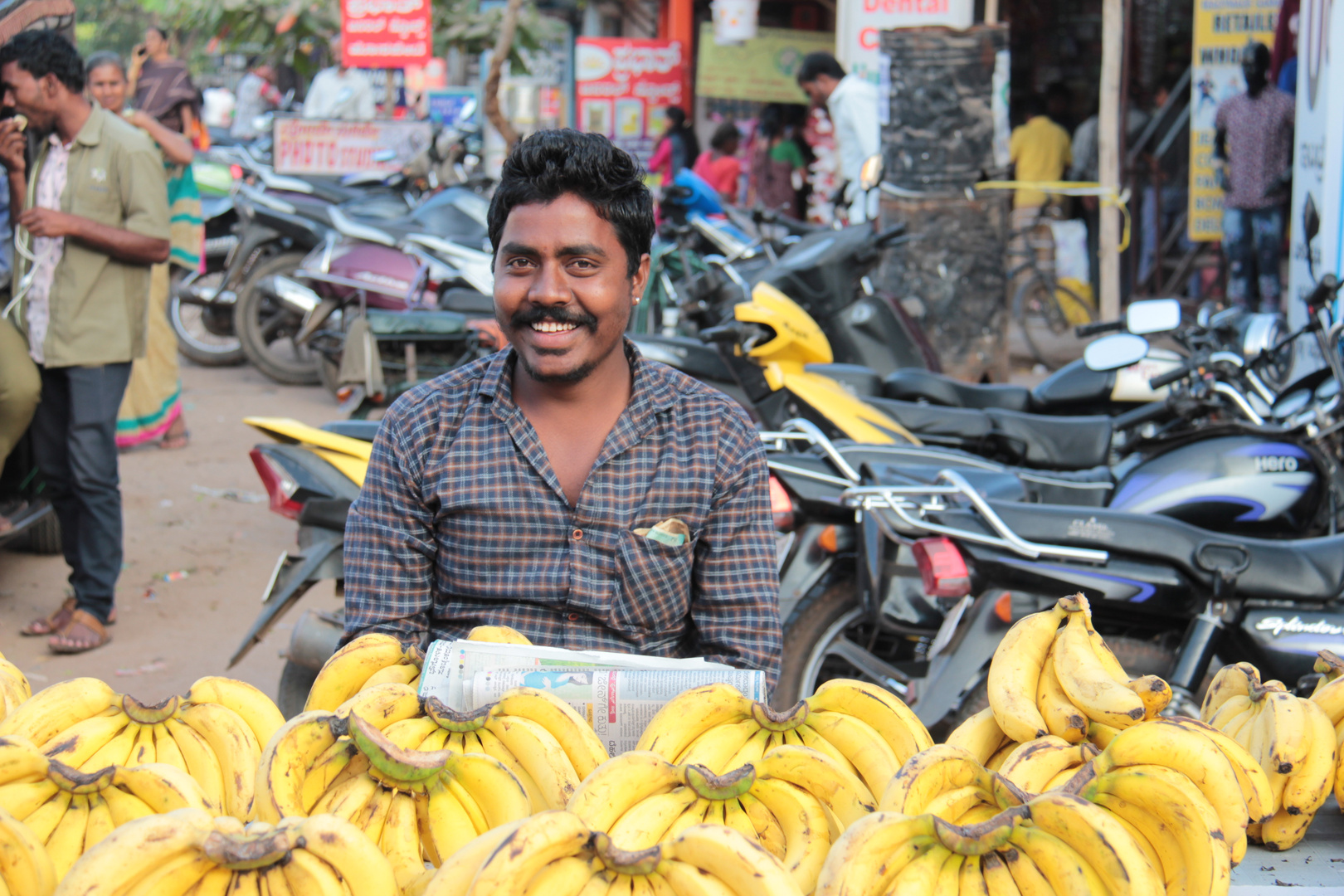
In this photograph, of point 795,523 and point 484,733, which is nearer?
point 484,733

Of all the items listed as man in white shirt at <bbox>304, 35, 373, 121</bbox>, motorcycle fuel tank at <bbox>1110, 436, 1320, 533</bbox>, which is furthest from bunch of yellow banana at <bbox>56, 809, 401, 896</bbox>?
man in white shirt at <bbox>304, 35, 373, 121</bbox>

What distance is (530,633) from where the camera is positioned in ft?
6.42

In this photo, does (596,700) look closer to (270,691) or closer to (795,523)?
(795,523)

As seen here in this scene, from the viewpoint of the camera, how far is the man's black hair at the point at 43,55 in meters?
3.97

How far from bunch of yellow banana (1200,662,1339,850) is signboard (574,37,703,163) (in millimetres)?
12392

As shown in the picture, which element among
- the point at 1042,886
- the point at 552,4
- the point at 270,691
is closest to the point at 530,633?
the point at 1042,886

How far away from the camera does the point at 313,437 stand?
3.51 meters

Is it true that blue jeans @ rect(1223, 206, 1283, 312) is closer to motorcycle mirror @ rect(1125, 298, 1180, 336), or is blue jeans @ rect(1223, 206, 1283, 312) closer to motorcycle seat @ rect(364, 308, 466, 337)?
motorcycle mirror @ rect(1125, 298, 1180, 336)

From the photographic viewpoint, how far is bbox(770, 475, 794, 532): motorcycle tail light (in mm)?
3268

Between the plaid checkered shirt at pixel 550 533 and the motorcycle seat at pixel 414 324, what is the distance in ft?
14.9

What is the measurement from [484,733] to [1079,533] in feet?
6.32

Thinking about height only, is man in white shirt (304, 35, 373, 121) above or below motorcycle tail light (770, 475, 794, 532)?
above

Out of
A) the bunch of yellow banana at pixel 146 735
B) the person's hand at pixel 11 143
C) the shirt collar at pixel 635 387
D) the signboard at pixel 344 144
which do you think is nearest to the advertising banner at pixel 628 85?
the signboard at pixel 344 144

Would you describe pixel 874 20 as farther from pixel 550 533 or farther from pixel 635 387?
pixel 550 533
